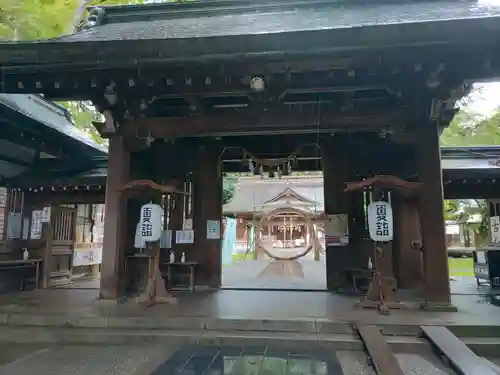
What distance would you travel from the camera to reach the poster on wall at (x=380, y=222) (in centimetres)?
573

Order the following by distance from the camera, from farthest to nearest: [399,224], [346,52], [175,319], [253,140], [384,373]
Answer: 1. [253,140]
2. [399,224]
3. [175,319]
4. [346,52]
5. [384,373]

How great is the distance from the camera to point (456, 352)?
3.83 meters

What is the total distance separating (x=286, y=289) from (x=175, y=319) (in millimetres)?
3555

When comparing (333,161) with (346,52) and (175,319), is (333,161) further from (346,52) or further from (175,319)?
(175,319)

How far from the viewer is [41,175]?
27.9ft

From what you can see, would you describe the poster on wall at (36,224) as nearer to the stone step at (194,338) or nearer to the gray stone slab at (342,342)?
the stone step at (194,338)

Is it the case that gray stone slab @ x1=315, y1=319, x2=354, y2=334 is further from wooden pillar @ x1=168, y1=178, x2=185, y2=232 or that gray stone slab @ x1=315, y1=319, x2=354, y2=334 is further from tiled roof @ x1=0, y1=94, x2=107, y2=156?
tiled roof @ x1=0, y1=94, x2=107, y2=156

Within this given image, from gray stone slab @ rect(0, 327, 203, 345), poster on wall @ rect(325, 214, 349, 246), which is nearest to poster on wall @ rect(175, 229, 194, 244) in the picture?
poster on wall @ rect(325, 214, 349, 246)

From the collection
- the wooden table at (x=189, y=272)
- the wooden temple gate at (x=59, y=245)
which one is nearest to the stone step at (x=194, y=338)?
the wooden table at (x=189, y=272)

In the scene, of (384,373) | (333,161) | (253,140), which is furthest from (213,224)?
(384,373)

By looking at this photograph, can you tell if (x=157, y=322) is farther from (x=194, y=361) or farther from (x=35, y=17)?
(x=35, y=17)

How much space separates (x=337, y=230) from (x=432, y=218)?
90.3 inches

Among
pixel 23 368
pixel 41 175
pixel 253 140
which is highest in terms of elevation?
pixel 253 140

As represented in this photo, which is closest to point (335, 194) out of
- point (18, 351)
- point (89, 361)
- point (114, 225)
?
point (114, 225)
